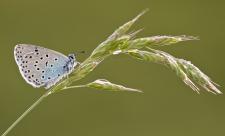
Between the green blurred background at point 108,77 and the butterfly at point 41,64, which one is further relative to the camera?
the green blurred background at point 108,77

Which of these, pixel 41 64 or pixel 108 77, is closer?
pixel 41 64

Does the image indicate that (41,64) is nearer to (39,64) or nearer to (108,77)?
(39,64)

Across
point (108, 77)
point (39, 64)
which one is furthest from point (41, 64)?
point (108, 77)

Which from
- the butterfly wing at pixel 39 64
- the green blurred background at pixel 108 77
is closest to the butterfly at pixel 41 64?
the butterfly wing at pixel 39 64

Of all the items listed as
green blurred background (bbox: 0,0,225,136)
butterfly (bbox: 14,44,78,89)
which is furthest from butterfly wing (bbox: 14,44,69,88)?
green blurred background (bbox: 0,0,225,136)

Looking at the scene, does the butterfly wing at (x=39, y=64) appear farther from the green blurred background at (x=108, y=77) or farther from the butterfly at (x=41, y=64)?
the green blurred background at (x=108, y=77)

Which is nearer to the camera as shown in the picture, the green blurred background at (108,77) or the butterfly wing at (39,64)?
the butterfly wing at (39,64)

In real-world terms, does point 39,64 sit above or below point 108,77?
above
